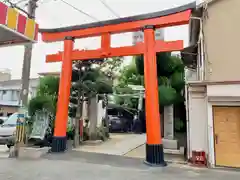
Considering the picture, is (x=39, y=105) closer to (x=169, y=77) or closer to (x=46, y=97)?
(x=46, y=97)

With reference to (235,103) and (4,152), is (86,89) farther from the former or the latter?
(235,103)

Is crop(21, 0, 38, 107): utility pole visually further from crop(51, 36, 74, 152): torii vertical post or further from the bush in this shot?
the bush

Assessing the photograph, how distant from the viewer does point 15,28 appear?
3994mm

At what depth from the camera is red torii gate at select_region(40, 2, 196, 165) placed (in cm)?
861

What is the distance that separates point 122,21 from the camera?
9781 mm

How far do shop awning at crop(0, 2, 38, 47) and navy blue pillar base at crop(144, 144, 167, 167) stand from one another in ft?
18.2

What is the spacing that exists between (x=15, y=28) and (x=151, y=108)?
18.7 feet

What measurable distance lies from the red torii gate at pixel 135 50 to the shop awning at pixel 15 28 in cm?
521

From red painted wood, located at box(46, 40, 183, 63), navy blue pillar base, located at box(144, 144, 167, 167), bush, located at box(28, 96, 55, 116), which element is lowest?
navy blue pillar base, located at box(144, 144, 167, 167)

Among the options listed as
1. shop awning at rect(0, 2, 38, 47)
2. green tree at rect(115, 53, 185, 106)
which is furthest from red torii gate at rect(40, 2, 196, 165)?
shop awning at rect(0, 2, 38, 47)

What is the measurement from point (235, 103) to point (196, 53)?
3282 mm

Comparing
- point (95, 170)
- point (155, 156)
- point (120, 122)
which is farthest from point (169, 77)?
point (120, 122)

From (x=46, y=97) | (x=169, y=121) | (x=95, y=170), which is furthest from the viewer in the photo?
(x=46, y=97)

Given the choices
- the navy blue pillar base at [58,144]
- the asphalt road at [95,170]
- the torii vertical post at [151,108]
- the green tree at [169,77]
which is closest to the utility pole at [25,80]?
the asphalt road at [95,170]
